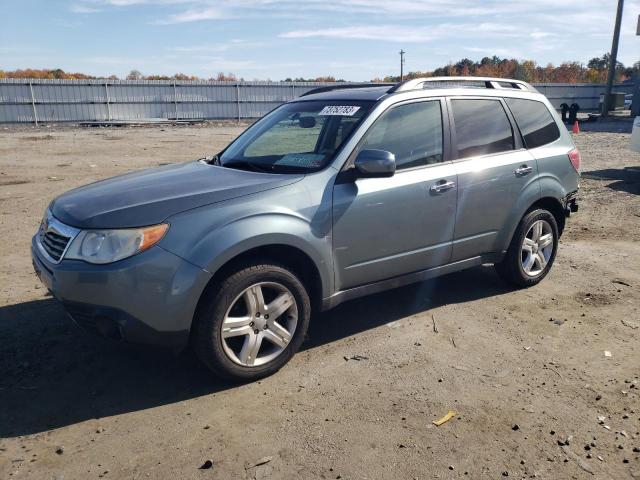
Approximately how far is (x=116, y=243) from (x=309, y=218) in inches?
48.4

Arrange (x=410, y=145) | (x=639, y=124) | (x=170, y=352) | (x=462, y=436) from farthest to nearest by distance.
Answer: (x=639, y=124), (x=410, y=145), (x=170, y=352), (x=462, y=436)

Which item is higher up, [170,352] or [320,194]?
[320,194]

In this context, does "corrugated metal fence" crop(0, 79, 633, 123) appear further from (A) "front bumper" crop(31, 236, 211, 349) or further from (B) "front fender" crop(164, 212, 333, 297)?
(A) "front bumper" crop(31, 236, 211, 349)

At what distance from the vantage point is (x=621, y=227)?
25.6 ft

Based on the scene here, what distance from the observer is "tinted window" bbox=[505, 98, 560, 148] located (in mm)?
5297

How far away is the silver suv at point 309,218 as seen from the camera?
3326mm

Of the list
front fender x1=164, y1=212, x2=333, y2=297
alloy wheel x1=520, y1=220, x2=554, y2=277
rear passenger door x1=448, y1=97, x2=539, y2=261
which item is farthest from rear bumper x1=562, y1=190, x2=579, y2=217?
front fender x1=164, y1=212, x2=333, y2=297

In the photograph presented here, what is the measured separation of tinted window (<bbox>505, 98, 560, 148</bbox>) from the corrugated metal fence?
2527 cm

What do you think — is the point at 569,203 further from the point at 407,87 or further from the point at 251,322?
the point at 251,322

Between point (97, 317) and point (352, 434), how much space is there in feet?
5.24

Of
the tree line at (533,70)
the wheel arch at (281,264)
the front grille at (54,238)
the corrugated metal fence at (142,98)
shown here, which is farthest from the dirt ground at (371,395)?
the tree line at (533,70)

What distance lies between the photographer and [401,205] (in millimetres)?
4262

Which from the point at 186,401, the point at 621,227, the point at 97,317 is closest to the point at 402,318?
the point at 186,401

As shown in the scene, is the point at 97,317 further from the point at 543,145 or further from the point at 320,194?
the point at 543,145
